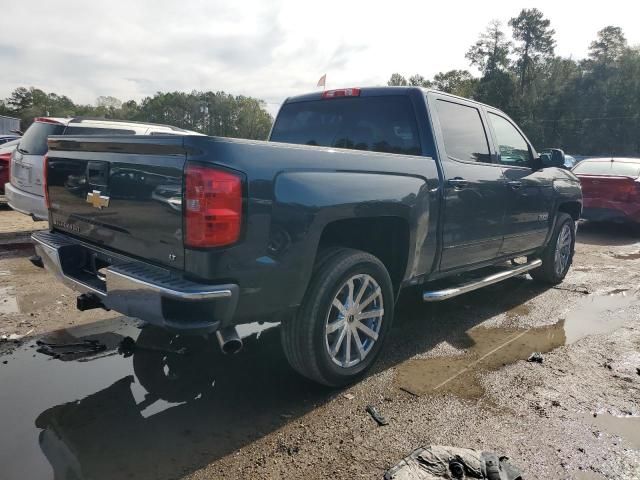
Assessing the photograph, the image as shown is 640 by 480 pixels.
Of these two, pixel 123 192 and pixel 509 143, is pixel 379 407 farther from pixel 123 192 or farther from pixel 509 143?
pixel 509 143

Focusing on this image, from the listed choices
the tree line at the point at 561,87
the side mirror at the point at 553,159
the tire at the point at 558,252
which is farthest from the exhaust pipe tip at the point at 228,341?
the tree line at the point at 561,87

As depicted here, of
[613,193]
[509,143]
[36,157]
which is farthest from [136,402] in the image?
[613,193]

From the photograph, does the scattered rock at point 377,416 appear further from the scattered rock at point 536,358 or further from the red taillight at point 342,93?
the red taillight at point 342,93

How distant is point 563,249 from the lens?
20.4 feet

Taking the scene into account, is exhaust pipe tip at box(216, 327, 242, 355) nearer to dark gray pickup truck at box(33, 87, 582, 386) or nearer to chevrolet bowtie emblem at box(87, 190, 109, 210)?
dark gray pickup truck at box(33, 87, 582, 386)

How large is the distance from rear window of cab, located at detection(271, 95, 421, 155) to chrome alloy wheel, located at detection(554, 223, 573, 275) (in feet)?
10.5

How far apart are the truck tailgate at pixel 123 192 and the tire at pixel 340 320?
0.86 meters

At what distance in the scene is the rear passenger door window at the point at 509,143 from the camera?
4.81 meters

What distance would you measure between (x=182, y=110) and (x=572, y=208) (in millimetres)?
91656

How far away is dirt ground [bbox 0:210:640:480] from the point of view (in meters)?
2.47

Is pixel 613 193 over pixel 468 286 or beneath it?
over

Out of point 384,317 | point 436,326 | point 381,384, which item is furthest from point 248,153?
point 436,326

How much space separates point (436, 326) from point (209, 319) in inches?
108

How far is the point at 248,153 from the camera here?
2482mm
